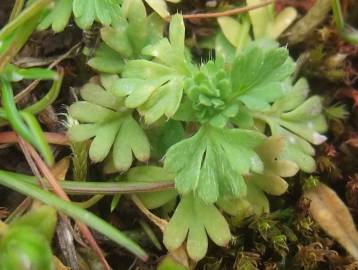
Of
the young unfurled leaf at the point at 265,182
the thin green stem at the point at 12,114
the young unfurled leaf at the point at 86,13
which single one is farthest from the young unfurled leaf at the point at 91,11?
the young unfurled leaf at the point at 265,182

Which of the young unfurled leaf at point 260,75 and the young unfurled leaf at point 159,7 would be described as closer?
the young unfurled leaf at point 260,75

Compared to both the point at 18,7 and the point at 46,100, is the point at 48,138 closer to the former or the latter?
the point at 46,100

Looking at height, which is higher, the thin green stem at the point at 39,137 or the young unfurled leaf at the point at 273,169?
the thin green stem at the point at 39,137

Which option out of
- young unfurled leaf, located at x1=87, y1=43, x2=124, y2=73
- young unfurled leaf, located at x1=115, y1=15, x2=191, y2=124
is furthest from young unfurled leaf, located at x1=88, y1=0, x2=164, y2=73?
young unfurled leaf, located at x1=115, y1=15, x2=191, y2=124

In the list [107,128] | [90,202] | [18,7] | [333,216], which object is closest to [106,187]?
[90,202]

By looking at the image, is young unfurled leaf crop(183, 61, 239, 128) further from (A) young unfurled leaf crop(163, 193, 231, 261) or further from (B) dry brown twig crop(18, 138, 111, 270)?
(B) dry brown twig crop(18, 138, 111, 270)

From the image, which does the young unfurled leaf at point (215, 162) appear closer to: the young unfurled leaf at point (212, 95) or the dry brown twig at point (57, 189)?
the young unfurled leaf at point (212, 95)

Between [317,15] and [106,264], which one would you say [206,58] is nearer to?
[317,15]
